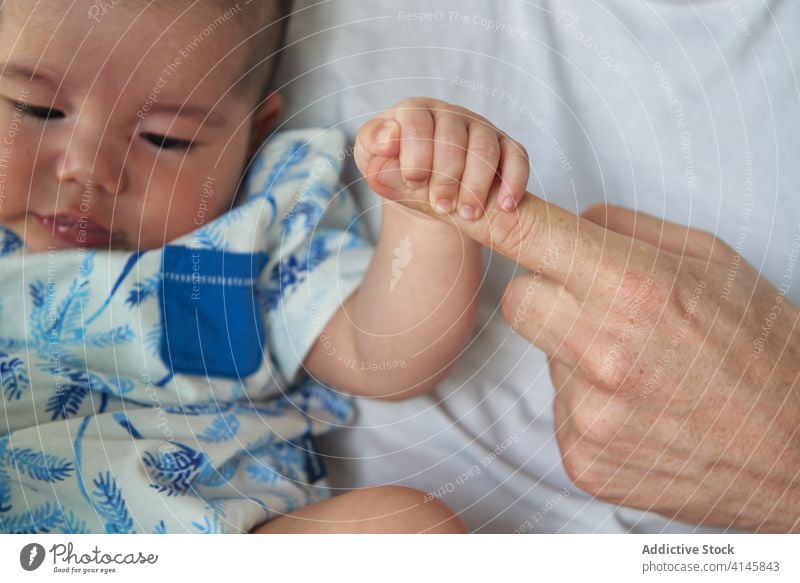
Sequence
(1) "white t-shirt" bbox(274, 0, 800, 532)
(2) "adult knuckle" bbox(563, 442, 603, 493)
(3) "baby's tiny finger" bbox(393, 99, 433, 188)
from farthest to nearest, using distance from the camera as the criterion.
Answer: (1) "white t-shirt" bbox(274, 0, 800, 532), (2) "adult knuckle" bbox(563, 442, 603, 493), (3) "baby's tiny finger" bbox(393, 99, 433, 188)

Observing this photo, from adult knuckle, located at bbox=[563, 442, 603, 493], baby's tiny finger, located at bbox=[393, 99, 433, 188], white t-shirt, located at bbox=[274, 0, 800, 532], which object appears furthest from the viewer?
white t-shirt, located at bbox=[274, 0, 800, 532]

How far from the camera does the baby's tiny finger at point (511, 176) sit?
0.42 meters

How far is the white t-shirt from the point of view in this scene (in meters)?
0.62

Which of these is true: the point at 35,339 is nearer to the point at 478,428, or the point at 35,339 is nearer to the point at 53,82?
the point at 53,82

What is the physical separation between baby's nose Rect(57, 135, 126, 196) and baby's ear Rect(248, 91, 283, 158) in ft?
0.34

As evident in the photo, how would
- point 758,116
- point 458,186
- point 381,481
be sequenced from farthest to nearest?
1. point 758,116
2. point 381,481
3. point 458,186

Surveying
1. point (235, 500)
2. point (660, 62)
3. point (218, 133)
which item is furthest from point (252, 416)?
point (660, 62)

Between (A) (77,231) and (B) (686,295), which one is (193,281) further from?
(B) (686,295)

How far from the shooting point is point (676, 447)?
1.68 feet

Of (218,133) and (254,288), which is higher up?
(218,133)

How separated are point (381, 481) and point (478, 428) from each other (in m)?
0.08

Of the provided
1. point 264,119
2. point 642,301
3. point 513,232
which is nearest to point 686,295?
point 642,301

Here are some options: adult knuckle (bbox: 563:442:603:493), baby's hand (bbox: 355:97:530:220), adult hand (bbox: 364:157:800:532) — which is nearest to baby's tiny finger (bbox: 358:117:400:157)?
baby's hand (bbox: 355:97:530:220)

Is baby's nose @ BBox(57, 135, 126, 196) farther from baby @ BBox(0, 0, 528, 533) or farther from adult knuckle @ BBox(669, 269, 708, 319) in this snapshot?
adult knuckle @ BBox(669, 269, 708, 319)
